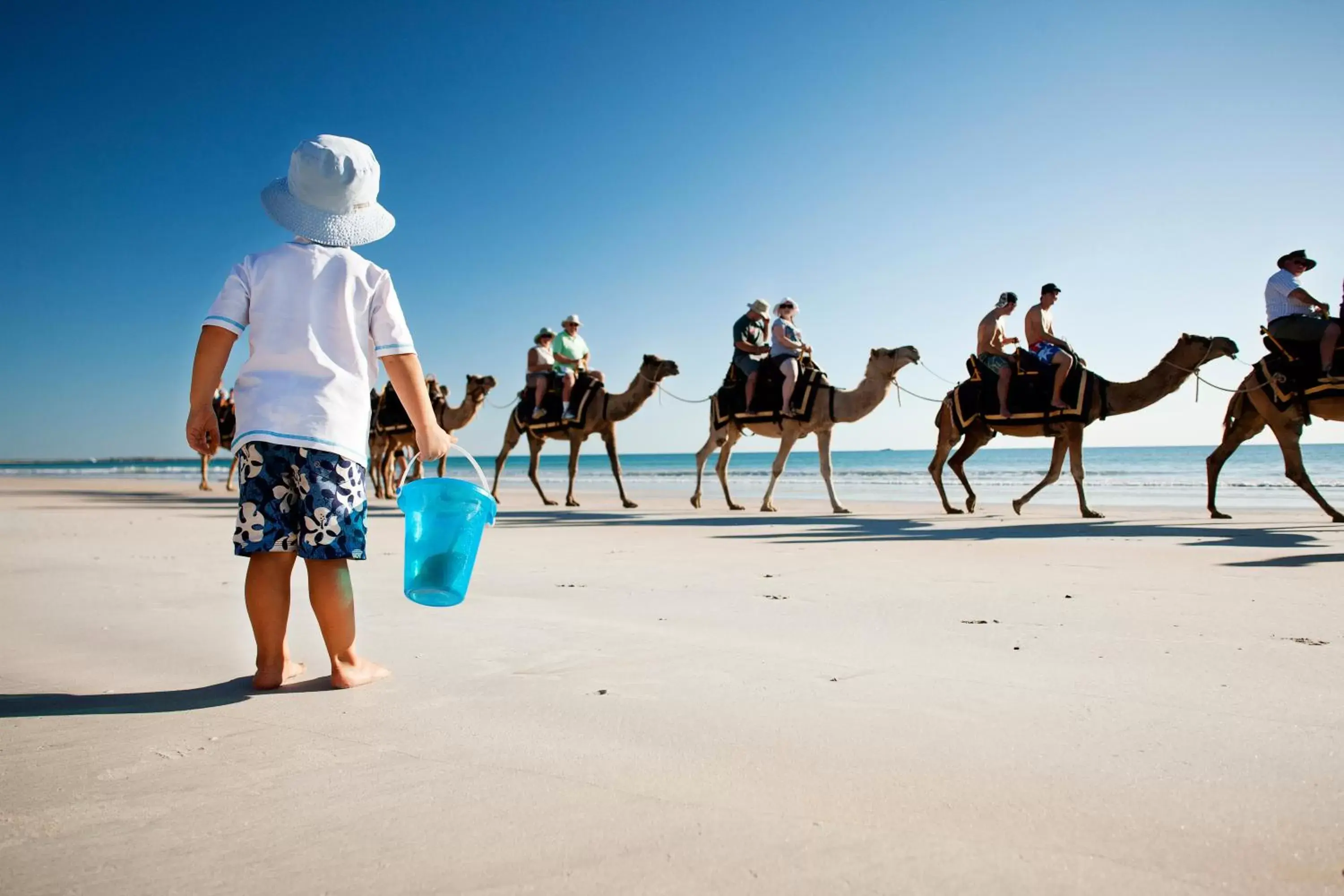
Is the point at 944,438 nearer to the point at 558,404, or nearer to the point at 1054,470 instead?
the point at 1054,470

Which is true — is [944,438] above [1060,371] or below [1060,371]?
below

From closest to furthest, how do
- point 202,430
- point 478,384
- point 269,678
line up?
point 269,678 → point 202,430 → point 478,384

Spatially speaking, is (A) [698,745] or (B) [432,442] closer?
(A) [698,745]

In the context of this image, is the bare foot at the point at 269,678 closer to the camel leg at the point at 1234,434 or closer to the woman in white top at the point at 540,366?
the camel leg at the point at 1234,434

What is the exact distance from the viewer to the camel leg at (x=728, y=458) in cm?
1498

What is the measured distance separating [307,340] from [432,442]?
0.53 metres

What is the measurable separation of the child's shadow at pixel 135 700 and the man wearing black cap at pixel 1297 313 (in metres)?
10.5

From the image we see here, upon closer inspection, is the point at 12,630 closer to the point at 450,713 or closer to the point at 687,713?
the point at 450,713

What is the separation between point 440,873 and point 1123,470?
39.7 metres

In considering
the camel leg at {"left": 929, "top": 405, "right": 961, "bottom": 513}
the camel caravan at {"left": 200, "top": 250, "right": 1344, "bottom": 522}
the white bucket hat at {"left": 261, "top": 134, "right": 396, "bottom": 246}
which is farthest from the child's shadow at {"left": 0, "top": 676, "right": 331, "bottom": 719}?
the camel leg at {"left": 929, "top": 405, "right": 961, "bottom": 513}

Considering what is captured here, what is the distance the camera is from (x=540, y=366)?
54.4ft

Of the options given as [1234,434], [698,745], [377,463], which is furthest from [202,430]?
[377,463]

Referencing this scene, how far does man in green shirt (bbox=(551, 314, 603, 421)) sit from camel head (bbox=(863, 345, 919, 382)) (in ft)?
16.5

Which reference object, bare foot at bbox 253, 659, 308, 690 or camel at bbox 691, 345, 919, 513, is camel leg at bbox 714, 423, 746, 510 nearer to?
camel at bbox 691, 345, 919, 513
